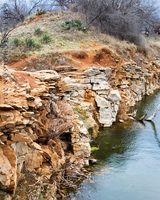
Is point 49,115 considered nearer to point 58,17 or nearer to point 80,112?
point 80,112

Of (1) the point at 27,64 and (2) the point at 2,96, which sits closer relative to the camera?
(2) the point at 2,96

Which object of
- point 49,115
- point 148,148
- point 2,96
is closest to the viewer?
point 2,96

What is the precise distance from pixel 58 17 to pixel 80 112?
2341cm

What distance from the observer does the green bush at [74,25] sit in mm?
48250

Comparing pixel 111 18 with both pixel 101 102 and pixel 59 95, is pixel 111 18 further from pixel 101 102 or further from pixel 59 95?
pixel 59 95

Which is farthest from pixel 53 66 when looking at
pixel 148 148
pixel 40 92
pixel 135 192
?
pixel 135 192

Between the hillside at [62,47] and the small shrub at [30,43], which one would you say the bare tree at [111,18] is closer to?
the hillside at [62,47]

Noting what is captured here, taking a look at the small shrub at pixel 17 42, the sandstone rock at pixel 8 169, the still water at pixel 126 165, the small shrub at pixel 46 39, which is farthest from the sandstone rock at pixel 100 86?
the sandstone rock at pixel 8 169

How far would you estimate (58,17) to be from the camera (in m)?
52.2

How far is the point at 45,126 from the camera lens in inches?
866

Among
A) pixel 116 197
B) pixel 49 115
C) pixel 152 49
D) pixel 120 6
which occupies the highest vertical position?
pixel 120 6

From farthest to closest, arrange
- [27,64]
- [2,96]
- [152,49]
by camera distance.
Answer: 1. [152,49]
2. [27,64]
3. [2,96]

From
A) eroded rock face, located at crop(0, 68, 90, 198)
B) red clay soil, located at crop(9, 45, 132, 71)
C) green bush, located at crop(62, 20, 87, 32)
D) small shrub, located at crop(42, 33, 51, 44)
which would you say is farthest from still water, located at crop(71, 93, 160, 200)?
green bush, located at crop(62, 20, 87, 32)

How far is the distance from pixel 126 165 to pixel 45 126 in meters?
5.77
